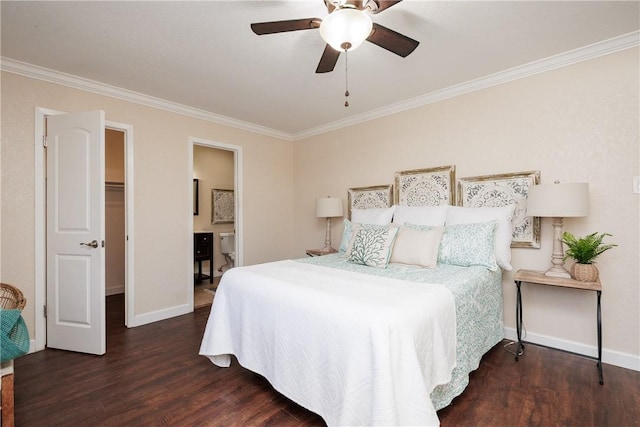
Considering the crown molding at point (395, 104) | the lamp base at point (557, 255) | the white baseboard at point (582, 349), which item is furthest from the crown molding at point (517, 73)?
the white baseboard at point (582, 349)

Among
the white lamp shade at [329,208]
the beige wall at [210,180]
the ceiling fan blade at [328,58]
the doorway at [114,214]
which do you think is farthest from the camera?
the beige wall at [210,180]

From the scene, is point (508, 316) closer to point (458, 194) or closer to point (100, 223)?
point (458, 194)

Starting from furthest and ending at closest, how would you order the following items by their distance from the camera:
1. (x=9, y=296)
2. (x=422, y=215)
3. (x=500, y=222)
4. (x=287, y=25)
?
(x=422, y=215) → (x=500, y=222) → (x=9, y=296) → (x=287, y=25)

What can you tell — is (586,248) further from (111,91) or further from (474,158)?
(111,91)

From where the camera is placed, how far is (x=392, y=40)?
1716 mm

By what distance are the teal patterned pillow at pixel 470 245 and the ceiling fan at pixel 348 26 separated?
1.48 metres

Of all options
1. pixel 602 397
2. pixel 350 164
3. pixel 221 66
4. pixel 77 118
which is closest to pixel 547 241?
pixel 602 397

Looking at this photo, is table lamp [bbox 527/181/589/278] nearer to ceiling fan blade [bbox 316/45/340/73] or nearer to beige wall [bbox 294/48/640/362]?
beige wall [bbox 294/48/640/362]

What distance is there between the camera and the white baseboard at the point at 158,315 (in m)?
3.13

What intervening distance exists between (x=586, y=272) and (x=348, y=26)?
231cm

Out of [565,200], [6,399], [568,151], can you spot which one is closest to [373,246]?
[565,200]

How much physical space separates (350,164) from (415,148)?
95 centimetres

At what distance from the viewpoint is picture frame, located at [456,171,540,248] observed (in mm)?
2568

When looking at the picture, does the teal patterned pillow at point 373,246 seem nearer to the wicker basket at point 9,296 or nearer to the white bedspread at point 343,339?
the white bedspread at point 343,339
